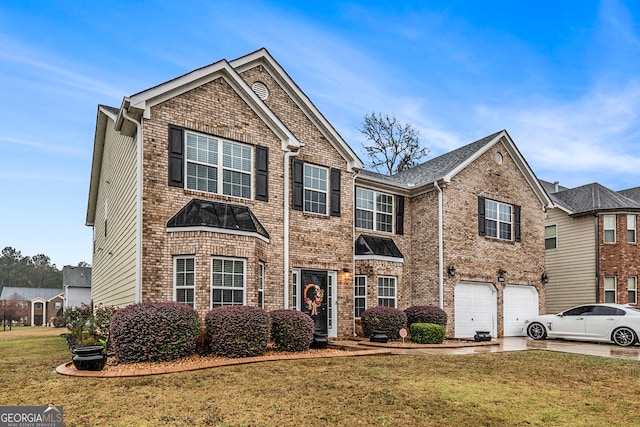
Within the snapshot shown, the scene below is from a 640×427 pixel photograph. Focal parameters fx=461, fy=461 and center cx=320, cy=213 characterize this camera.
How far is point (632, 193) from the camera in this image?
2519cm

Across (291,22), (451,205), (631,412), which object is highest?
(291,22)

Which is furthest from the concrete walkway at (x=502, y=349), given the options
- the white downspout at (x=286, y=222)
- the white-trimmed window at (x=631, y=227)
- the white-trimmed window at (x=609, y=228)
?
the white-trimmed window at (x=631, y=227)

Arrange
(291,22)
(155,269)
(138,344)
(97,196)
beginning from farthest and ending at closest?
1. (97,196)
2. (291,22)
3. (155,269)
4. (138,344)

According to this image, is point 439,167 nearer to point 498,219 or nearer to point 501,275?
point 498,219

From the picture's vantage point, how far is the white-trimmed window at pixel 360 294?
51.9 feet

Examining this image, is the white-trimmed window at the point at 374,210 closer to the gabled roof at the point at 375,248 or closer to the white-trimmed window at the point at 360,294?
the gabled roof at the point at 375,248

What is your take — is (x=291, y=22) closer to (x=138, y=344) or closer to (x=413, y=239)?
(x=413, y=239)

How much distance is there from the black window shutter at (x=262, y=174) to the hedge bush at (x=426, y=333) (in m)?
6.02

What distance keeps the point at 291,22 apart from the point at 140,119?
27.1ft

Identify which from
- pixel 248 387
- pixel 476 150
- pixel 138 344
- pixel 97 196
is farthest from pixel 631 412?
pixel 97 196

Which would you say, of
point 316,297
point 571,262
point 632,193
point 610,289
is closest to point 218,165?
point 316,297

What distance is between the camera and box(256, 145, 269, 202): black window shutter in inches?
511

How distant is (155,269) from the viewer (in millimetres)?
10812

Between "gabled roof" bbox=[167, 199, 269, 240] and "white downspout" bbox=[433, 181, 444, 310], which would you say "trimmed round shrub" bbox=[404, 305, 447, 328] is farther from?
"gabled roof" bbox=[167, 199, 269, 240]
